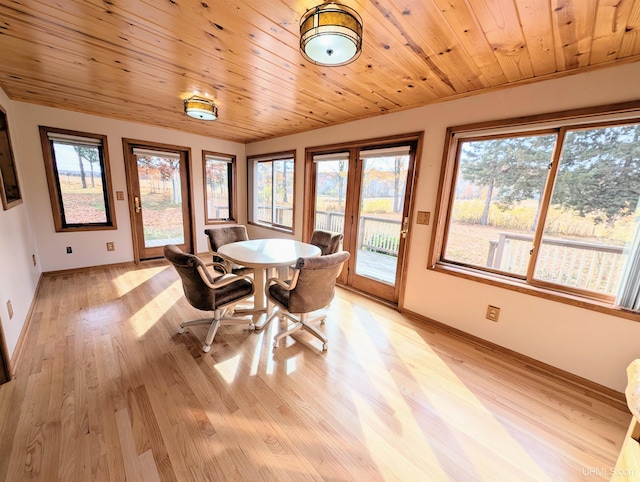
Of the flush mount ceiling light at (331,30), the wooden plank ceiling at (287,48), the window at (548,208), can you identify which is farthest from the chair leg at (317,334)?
the wooden plank ceiling at (287,48)

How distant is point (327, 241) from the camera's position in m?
3.00

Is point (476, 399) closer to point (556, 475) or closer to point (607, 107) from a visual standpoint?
point (556, 475)

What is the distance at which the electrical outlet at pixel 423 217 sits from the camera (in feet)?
8.51

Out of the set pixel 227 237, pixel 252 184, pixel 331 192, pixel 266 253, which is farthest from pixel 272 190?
pixel 266 253

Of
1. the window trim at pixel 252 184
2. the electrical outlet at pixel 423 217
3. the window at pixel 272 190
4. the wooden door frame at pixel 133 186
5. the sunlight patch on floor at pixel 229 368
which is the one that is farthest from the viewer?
the window at pixel 272 190

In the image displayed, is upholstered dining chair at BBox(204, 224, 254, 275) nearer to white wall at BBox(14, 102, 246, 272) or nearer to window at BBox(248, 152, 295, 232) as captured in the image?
window at BBox(248, 152, 295, 232)

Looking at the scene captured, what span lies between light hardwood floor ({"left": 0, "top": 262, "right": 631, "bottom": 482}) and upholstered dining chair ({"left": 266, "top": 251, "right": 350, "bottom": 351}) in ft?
0.61

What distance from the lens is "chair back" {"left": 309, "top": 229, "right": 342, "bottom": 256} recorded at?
2904 mm

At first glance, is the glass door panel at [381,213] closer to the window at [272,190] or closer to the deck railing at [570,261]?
the deck railing at [570,261]

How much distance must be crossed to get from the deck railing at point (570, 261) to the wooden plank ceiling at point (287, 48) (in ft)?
4.17

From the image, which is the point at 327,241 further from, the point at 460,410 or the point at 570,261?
the point at 570,261

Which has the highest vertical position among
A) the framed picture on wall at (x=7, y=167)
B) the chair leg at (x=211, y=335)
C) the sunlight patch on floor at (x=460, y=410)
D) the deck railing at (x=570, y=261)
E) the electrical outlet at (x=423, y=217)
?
the framed picture on wall at (x=7, y=167)

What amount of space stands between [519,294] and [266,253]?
2311mm

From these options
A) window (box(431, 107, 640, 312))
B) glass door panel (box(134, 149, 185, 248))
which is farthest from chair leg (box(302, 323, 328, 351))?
glass door panel (box(134, 149, 185, 248))
